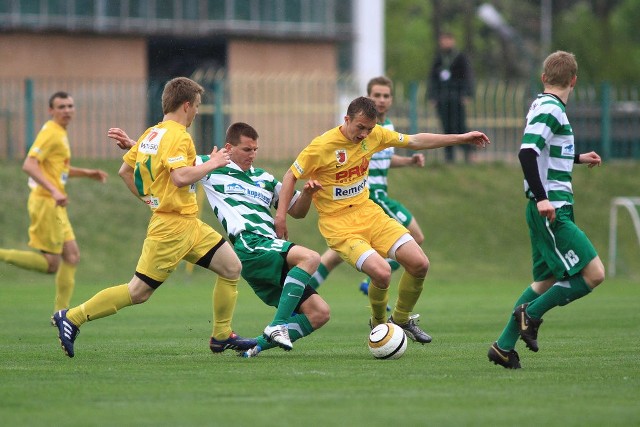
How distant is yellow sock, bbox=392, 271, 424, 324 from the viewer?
33.2ft

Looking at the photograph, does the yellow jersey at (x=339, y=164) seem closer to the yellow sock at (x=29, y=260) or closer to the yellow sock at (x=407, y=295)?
the yellow sock at (x=407, y=295)

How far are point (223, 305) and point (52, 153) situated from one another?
4503 mm

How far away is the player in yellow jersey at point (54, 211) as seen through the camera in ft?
43.5

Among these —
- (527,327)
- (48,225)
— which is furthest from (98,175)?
(527,327)

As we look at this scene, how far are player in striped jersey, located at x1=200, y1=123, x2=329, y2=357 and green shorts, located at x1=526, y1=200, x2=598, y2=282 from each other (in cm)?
174

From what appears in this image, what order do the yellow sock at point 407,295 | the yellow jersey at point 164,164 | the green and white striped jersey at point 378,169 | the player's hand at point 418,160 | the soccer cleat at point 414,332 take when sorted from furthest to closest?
the green and white striped jersey at point 378,169, the player's hand at point 418,160, the soccer cleat at point 414,332, the yellow sock at point 407,295, the yellow jersey at point 164,164

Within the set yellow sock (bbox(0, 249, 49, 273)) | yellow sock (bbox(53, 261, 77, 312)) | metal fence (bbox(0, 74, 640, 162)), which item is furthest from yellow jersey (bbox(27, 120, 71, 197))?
metal fence (bbox(0, 74, 640, 162))

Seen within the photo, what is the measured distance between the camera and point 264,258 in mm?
9617

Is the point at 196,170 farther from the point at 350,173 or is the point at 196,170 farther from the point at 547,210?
the point at 547,210

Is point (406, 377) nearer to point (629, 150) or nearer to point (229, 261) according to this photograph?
point (229, 261)

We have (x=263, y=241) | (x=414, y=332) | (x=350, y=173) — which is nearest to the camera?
(x=263, y=241)

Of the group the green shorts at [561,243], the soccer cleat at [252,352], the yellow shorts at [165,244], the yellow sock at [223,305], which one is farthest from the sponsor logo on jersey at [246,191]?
the green shorts at [561,243]

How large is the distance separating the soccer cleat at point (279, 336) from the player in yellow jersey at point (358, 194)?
803 mm

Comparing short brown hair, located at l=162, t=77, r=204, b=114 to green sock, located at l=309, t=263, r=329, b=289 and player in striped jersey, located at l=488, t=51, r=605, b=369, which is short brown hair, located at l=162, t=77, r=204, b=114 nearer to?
player in striped jersey, located at l=488, t=51, r=605, b=369
